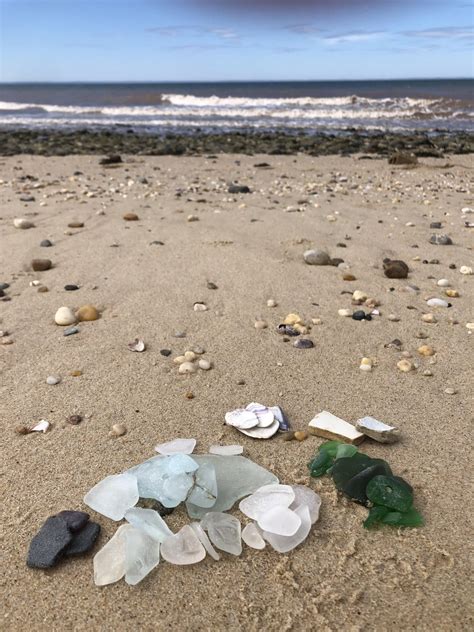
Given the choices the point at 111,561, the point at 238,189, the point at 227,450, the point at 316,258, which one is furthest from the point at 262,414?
the point at 238,189

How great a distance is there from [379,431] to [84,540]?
38.4 inches

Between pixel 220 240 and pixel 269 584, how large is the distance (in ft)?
9.85

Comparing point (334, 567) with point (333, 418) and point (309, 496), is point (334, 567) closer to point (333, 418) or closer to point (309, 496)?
point (309, 496)

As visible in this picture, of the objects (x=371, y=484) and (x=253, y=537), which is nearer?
(x=253, y=537)

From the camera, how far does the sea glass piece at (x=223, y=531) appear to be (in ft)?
4.88

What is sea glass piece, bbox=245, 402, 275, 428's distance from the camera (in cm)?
196

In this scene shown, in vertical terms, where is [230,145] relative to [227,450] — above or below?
below

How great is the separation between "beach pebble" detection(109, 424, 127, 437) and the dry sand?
30 millimetres

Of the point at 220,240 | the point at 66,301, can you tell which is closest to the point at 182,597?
the point at 66,301

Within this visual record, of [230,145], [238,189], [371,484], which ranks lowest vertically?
[230,145]

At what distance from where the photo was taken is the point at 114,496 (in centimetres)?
162

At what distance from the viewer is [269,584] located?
4.54 feet

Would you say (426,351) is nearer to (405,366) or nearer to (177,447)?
(405,366)

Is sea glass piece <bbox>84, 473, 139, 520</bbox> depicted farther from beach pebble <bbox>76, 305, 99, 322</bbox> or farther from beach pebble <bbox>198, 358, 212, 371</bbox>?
beach pebble <bbox>76, 305, 99, 322</bbox>
